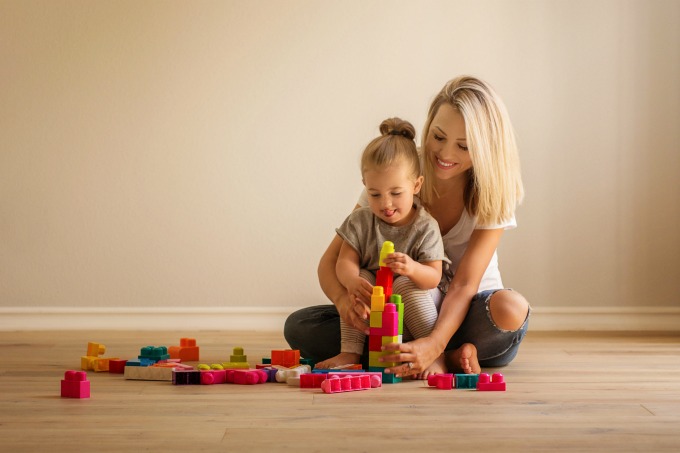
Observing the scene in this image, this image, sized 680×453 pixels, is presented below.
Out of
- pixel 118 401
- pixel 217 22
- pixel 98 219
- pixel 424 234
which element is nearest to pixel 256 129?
pixel 217 22

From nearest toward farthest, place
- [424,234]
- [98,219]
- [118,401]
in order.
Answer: [118,401] < [424,234] < [98,219]

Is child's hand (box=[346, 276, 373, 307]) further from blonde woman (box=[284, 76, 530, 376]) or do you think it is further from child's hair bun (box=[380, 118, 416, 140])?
child's hair bun (box=[380, 118, 416, 140])

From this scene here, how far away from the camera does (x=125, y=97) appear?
300cm

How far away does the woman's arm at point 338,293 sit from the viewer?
6.38 ft

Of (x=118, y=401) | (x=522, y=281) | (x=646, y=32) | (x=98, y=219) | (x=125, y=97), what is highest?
(x=646, y=32)

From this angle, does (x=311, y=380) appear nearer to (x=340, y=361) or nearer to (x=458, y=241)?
(x=340, y=361)

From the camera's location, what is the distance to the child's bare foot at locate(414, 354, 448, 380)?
192cm

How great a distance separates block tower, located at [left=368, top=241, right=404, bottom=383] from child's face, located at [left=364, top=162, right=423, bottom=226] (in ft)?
0.33

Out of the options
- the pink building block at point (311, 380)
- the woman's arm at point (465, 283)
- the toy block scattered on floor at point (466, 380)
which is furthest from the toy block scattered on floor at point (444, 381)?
the pink building block at point (311, 380)

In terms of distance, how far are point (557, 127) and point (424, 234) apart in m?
1.22

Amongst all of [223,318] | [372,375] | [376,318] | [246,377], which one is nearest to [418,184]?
[376,318]

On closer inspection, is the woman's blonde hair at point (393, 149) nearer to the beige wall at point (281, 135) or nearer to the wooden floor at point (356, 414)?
the wooden floor at point (356, 414)

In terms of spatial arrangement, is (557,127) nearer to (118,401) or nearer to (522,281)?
(522,281)

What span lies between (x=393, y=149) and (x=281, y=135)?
1.14 metres
